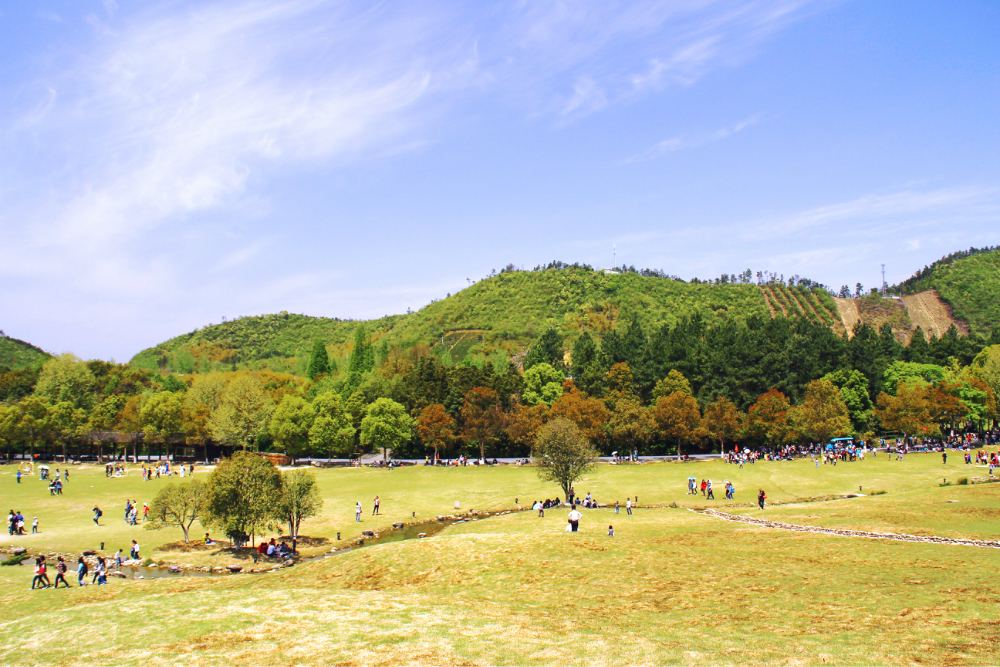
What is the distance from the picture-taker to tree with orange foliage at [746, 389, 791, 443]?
91125 millimetres

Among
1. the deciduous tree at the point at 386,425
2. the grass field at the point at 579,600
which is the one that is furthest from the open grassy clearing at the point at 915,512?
the deciduous tree at the point at 386,425

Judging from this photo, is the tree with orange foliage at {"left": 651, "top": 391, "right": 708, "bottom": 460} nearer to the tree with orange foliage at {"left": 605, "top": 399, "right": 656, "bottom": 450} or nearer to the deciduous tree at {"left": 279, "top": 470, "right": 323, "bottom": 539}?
the tree with orange foliage at {"left": 605, "top": 399, "right": 656, "bottom": 450}

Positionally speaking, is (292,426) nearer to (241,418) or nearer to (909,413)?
(241,418)

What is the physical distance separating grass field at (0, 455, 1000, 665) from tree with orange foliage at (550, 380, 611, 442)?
40.2 m

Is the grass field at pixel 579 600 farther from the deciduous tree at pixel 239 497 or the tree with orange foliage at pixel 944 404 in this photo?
the tree with orange foliage at pixel 944 404

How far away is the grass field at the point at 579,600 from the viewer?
2058 centimetres

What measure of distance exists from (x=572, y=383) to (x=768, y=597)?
91718 mm

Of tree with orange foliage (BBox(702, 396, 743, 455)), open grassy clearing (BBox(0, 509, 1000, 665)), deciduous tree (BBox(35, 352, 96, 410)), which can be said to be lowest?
open grassy clearing (BBox(0, 509, 1000, 665))

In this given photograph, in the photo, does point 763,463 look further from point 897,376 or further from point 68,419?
point 68,419

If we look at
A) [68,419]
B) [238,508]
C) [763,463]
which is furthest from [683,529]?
[68,419]

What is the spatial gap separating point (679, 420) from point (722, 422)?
6.61 meters

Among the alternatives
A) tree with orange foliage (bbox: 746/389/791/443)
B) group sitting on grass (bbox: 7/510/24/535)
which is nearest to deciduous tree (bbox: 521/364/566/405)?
tree with orange foliage (bbox: 746/389/791/443)

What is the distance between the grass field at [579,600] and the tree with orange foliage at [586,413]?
132ft

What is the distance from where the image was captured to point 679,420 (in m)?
92.8
